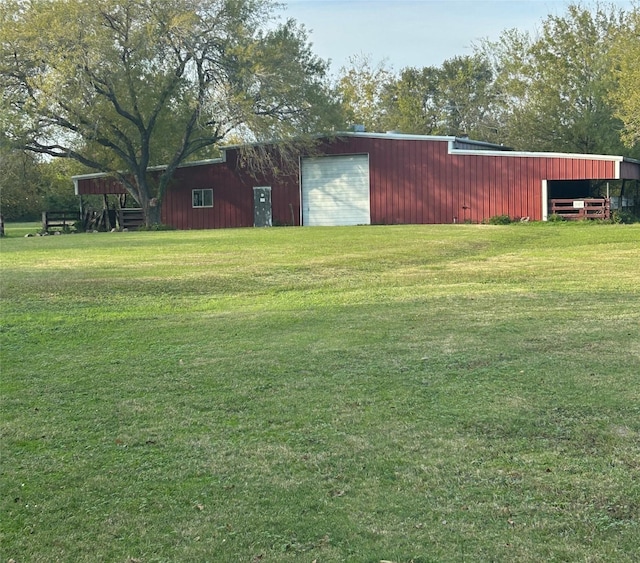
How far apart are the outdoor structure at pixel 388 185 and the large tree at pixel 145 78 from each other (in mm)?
1832

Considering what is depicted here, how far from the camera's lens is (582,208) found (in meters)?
26.1

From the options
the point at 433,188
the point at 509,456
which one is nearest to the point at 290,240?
the point at 433,188

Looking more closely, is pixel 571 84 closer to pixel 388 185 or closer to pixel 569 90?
pixel 569 90

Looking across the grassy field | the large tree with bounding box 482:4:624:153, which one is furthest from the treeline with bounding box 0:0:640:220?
the grassy field

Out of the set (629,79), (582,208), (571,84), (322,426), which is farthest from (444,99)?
(322,426)

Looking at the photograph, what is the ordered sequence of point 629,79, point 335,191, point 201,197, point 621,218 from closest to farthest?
point 621,218 < point 629,79 < point 335,191 < point 201,197

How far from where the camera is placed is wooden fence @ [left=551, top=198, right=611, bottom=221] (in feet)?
84.2

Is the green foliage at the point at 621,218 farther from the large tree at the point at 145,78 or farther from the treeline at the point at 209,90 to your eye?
the large tree at the point at 145,78

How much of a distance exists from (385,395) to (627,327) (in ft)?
11.5

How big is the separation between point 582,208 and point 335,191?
398 inches

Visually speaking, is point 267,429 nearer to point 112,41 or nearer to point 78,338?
point 78,338

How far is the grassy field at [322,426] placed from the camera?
128 inches

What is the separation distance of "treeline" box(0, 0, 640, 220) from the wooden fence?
370 centimetres

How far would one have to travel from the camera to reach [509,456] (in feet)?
13.4
